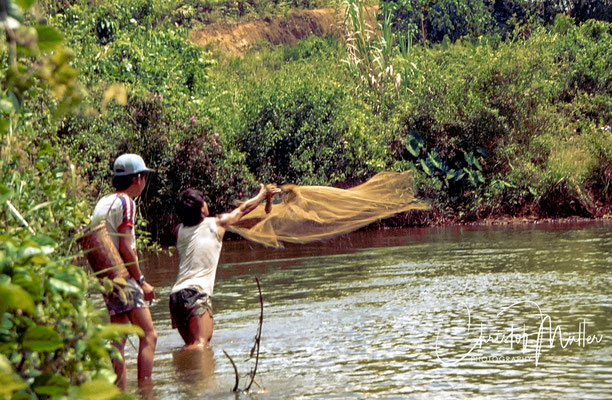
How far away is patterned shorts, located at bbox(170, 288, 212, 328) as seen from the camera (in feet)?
28.0

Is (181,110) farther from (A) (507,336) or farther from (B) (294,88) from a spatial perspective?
(A) (507,336)

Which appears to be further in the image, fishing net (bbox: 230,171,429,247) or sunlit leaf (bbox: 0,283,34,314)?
fishing net (bbox: 230,171,429,247)

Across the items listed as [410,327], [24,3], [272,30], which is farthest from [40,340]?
[272,30]

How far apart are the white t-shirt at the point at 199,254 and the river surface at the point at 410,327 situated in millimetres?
750

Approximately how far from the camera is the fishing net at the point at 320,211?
436 inches

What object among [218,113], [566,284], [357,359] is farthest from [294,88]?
[357,359]

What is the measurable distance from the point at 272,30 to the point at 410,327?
3903cm

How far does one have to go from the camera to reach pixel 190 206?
8.55 m

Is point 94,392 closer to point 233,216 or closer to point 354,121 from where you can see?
point 233,216

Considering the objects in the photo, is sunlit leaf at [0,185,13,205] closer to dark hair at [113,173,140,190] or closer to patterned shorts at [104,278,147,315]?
patterned shorts at [104,278,147,315]

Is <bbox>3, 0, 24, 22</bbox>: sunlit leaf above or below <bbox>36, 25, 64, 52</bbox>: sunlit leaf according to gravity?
below

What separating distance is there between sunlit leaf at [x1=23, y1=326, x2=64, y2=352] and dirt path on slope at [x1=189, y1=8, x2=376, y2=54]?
138 feet

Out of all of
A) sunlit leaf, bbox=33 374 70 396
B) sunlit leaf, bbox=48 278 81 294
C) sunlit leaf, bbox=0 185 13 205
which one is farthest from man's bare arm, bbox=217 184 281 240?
sunlit leaf, bbox=0 185 13 205

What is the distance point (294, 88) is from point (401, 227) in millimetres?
4667
